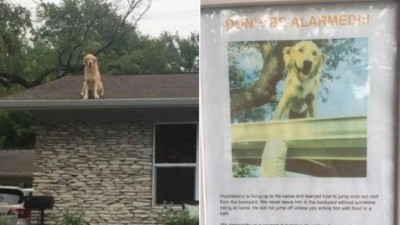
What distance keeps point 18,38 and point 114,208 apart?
7.20 ft

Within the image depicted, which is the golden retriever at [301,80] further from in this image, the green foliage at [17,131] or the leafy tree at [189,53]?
the green foliage at [17,131]

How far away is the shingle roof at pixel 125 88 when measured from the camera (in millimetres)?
6676

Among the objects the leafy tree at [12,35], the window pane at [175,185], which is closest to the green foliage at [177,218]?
the window pane at [175,185]

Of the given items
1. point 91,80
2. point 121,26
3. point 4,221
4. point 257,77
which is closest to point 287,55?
point 257,77

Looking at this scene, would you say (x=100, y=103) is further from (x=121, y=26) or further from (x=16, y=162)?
(x=16, y=162)

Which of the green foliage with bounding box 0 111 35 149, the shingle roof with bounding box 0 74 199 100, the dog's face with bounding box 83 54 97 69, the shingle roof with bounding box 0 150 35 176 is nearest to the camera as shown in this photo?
the dog's face with bounding box 83 54 97 69

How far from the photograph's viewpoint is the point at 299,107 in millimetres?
3436

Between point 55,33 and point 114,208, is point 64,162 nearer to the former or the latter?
point 114,208

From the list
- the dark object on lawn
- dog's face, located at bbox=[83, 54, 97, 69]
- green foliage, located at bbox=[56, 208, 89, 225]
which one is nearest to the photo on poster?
dog's face, located at bbox=[83, 54, 97, 69]

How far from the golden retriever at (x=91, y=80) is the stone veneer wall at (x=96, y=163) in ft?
1.63

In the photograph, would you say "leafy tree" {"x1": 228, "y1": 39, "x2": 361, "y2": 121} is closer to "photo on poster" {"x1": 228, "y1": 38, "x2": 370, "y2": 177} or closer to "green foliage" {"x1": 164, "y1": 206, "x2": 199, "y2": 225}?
"photo on poster" {"x1": 228, "y1": 38, "x2": 370, "y2": 177}

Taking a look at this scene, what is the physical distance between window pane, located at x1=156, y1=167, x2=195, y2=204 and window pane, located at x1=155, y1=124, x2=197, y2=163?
5.3 inches

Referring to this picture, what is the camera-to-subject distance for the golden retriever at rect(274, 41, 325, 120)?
3.42 metres

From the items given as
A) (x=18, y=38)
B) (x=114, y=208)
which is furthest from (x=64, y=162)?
(x=18, y=38)
